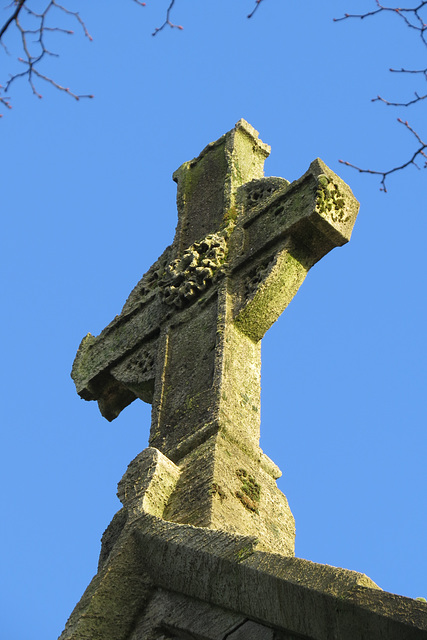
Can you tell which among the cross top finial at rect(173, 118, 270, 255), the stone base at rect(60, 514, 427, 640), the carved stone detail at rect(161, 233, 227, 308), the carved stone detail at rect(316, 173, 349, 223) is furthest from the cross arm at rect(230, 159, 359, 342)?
the stone base at rect(60, 514, 427, 640)

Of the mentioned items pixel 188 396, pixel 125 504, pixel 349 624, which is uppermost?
pixel 188 396

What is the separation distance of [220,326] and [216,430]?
82 centimetres

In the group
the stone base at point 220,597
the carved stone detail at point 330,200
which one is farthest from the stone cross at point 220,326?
the stone base at point 220,597

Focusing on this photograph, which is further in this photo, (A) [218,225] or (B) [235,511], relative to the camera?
(A) [218,225]

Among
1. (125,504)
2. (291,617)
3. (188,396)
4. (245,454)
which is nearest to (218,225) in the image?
(188,396)

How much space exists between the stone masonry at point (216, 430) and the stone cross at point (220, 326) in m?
0.01

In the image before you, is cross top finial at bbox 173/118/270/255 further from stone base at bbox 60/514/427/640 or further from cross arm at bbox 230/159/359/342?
stone base at bbox 60/514/427/640

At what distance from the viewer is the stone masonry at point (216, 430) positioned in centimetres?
425

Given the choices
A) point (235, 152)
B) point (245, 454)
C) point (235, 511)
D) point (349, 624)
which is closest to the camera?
point (349, 624)

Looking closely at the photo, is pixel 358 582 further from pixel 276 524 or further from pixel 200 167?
pixel 200 167

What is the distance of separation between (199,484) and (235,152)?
122 inches

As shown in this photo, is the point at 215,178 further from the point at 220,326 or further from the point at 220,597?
the point at 220,597

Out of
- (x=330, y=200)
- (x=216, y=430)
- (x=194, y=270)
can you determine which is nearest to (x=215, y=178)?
(x=194, y=270)

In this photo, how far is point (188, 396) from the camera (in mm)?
6172
